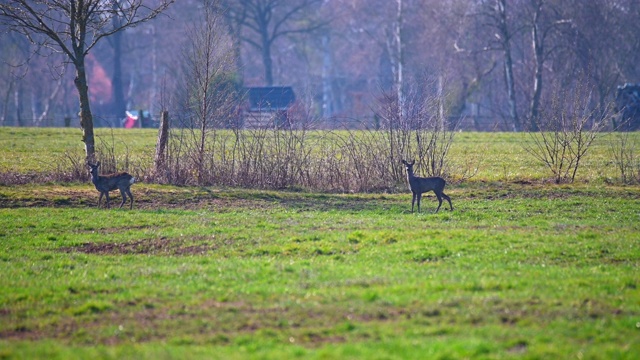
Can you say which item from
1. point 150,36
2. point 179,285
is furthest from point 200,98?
point 150,36

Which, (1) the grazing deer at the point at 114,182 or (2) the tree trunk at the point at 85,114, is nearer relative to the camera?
(1) the grazing deer at the point at 114,182

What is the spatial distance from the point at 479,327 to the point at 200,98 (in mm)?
18548

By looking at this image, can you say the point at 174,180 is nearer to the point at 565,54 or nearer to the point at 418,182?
the point at 418,182

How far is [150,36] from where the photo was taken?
87062 mm

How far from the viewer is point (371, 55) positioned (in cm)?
8212

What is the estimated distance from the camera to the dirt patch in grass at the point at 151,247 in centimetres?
1486

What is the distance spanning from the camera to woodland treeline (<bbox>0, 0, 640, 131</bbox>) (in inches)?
2128

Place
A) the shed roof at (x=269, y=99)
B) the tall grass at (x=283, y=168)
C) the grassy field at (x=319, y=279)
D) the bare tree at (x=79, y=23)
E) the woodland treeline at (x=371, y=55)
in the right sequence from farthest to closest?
the woodland treeline at (x=371, y=55) < the shed roof at (x=269, y=99) < the tall grass at (x=283, y=168) < the bare tree at (x=79, y=23) < the grassy field at (x=319, y=279)

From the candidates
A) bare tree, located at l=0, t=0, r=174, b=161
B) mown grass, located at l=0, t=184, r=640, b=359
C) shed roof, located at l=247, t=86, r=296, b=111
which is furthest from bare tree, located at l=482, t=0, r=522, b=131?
mown grass, located at l=0, t=184, r=640, b=359

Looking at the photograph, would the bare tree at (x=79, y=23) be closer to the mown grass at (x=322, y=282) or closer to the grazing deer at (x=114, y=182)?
the grazing deer at (x=114, y=182)

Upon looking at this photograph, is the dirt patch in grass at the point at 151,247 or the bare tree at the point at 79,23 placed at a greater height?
the bare tree at the point at 79,23

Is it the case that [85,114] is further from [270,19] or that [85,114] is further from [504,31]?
[270,19]

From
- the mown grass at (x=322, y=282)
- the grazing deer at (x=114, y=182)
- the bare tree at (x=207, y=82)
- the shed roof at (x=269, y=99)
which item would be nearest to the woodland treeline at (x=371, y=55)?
the bare tree at (x=207, y=82)

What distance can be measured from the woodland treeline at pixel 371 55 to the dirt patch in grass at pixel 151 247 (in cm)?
1152
